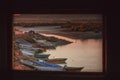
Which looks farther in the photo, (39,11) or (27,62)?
(27,62)

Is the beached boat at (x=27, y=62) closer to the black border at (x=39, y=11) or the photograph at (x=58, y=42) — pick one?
the photograph at (x=58, y=42)

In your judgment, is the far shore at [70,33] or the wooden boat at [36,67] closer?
the far shore at [70,33]

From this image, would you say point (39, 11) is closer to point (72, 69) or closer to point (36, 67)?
point (36, 67)

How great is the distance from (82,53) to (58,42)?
16.0 inches

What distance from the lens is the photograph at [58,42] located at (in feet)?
20.5

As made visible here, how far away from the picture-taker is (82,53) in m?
6.28

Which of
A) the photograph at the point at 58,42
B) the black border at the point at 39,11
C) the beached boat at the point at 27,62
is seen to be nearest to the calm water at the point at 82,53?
the photograph at the point at 58,42

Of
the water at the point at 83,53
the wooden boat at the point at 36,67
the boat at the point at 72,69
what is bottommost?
the boat at the point at 72,69

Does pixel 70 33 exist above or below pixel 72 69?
above

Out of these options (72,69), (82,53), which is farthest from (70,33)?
(72,69)

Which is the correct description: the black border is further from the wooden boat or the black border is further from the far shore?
the far shore

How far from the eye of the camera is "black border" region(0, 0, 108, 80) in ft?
20.3
